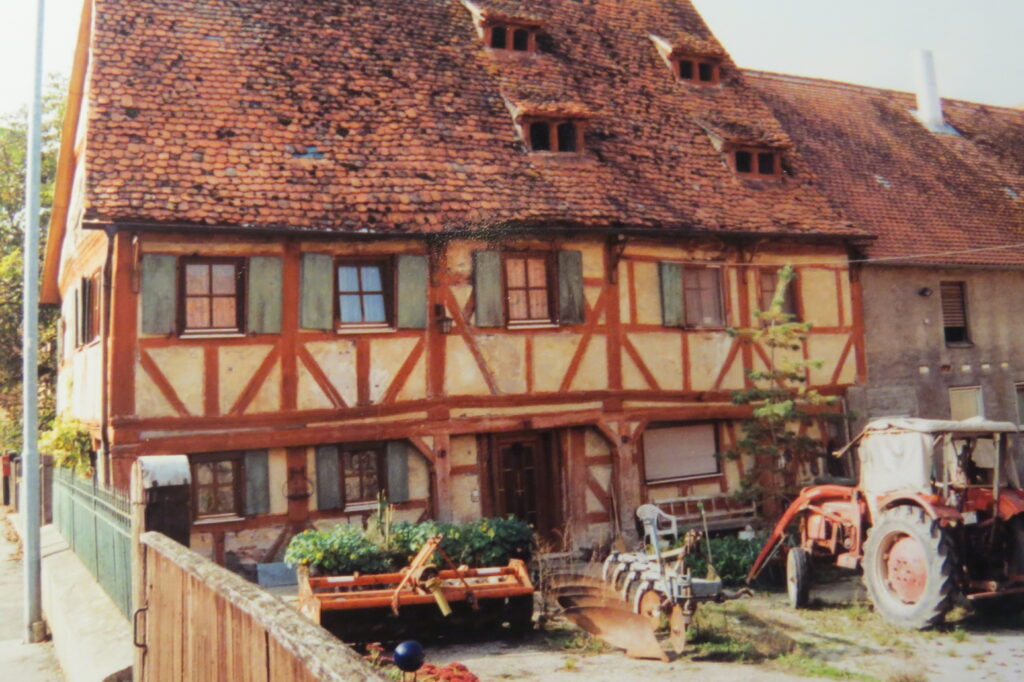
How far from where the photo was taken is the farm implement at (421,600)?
891 cm

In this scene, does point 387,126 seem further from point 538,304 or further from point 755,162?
point 755,162

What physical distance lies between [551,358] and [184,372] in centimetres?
536

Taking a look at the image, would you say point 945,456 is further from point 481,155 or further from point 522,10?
point 522,10

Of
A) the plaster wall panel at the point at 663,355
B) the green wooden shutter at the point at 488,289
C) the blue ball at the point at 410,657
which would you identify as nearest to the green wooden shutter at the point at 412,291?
the green wooden shutter at the point at 488,289

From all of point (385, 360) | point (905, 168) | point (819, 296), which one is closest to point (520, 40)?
point (819, 296)

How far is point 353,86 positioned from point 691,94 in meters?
7.08

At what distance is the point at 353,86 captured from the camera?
1470 centimetres

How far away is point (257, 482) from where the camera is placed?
1227 centimetres

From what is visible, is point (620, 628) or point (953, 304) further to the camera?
point (953, 304)

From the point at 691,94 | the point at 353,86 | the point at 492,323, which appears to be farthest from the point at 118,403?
the point at 691,94

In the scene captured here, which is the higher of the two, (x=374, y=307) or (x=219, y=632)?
(x=374, y=307)

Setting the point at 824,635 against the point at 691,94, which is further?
the point at 691,94

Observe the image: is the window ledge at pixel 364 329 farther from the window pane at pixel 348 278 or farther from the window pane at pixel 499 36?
the window pane at pixel 499 36

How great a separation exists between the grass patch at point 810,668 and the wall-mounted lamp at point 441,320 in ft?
21.4
